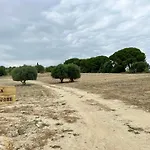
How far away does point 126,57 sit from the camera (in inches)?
3120

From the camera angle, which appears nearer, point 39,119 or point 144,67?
point 39,119

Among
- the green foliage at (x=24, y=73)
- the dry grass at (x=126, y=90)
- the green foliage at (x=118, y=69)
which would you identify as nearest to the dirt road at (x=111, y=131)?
the dry grass at (x=126, y=90)

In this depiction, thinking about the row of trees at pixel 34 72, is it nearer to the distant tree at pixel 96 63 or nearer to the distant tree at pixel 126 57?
the distant tree at pixel 126 57

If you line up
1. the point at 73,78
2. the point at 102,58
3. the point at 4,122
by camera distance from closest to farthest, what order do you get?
the point at 4,122 < the point at 73,78 < the point at 102,58

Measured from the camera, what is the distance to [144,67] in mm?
73188

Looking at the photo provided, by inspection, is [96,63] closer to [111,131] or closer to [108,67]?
[108,67]

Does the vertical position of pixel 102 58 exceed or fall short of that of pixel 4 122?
it exceeds it

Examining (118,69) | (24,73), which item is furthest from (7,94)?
(118,69)

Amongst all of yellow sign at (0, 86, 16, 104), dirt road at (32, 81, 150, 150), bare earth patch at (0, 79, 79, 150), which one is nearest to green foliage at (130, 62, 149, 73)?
bare earth patch at (0, 79, 79, 150)

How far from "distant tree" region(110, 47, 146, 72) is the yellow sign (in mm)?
71299

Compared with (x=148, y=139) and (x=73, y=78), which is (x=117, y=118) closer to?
(x=148, y=139)

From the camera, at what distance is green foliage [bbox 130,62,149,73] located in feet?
240

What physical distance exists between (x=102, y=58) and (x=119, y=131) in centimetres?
8178

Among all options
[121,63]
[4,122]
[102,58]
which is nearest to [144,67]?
[121,63]
